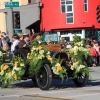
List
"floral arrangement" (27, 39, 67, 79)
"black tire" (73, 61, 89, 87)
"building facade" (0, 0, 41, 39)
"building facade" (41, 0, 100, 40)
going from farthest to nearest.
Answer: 1. "building facade" (0, 0, 41, 39)
2. "building facade" (41, 0, 100, 40)
3. "black tire" (73, 61, 89, 87)
4. "floral arrangement" (27, 39, 67, 79)

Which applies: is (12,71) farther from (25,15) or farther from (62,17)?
(25,15)

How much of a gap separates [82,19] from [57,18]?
2254 millimetres

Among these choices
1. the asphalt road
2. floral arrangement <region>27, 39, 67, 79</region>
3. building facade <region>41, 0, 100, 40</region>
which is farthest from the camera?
building facade <region>41, 0, 100, 40</region>

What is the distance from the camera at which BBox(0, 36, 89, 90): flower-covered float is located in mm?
13148

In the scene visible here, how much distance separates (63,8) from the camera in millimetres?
41875

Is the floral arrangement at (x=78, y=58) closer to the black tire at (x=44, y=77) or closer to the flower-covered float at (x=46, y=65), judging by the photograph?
the flower-covered float at (x=46, y=65)

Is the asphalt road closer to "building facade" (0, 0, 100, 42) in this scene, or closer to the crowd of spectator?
the crowd of spectator

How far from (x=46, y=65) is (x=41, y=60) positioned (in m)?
0.20

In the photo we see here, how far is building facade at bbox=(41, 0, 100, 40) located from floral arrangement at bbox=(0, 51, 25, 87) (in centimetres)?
2768

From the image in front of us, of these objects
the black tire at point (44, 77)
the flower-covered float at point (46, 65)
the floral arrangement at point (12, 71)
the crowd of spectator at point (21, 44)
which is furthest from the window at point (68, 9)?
the black tire at point (44, 77)

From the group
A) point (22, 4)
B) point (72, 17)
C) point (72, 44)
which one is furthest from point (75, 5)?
point (72, 44)

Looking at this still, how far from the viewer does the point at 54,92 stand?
12820 millimetres

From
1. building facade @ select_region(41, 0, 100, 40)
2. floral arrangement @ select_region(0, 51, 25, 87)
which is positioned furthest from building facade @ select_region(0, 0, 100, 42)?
floral arrangement @ select_region(0, 51, 25, 87)

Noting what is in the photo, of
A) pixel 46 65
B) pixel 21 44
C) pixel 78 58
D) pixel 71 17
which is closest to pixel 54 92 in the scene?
pixel 46 65
